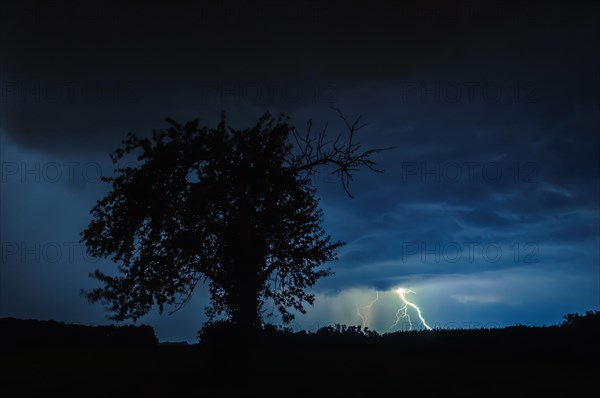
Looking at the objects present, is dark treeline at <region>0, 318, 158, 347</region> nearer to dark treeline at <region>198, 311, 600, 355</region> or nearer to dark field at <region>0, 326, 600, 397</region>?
dark field at <region>0, 326, 600, 397</region>

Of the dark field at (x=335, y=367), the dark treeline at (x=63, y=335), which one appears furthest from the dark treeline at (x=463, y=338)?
the dark treeline at (x=63, y=335)

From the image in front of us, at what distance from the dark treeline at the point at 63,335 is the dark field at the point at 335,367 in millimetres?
1018

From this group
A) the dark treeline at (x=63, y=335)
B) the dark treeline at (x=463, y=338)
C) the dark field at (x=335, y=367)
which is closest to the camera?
the dark field at (x=335, y=367)

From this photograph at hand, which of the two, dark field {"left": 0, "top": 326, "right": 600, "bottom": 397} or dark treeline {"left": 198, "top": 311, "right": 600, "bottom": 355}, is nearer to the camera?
dark field {"left": 0, "top": 326, "right": 600, "bottom": 397}

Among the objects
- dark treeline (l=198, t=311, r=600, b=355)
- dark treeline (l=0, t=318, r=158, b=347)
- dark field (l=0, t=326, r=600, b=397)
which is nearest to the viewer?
dark field (l=0, t=326, r=600, b=397)

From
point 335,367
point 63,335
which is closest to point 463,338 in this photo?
point 335,367

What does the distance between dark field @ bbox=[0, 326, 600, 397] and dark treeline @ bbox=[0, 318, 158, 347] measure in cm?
102

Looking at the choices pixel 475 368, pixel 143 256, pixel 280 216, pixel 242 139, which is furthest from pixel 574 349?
pixel 143 256

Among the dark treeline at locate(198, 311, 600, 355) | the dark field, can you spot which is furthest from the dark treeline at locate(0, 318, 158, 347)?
the dark treeline at locate(198, 311, 600, 355)

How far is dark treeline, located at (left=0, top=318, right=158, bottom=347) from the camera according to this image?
34.7m

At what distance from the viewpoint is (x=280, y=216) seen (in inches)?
936

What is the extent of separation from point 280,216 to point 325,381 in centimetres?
766

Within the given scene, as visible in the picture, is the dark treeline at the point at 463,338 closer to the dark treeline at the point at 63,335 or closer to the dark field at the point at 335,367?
the dark field at the point at 335,367

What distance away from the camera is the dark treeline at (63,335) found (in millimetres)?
34688
